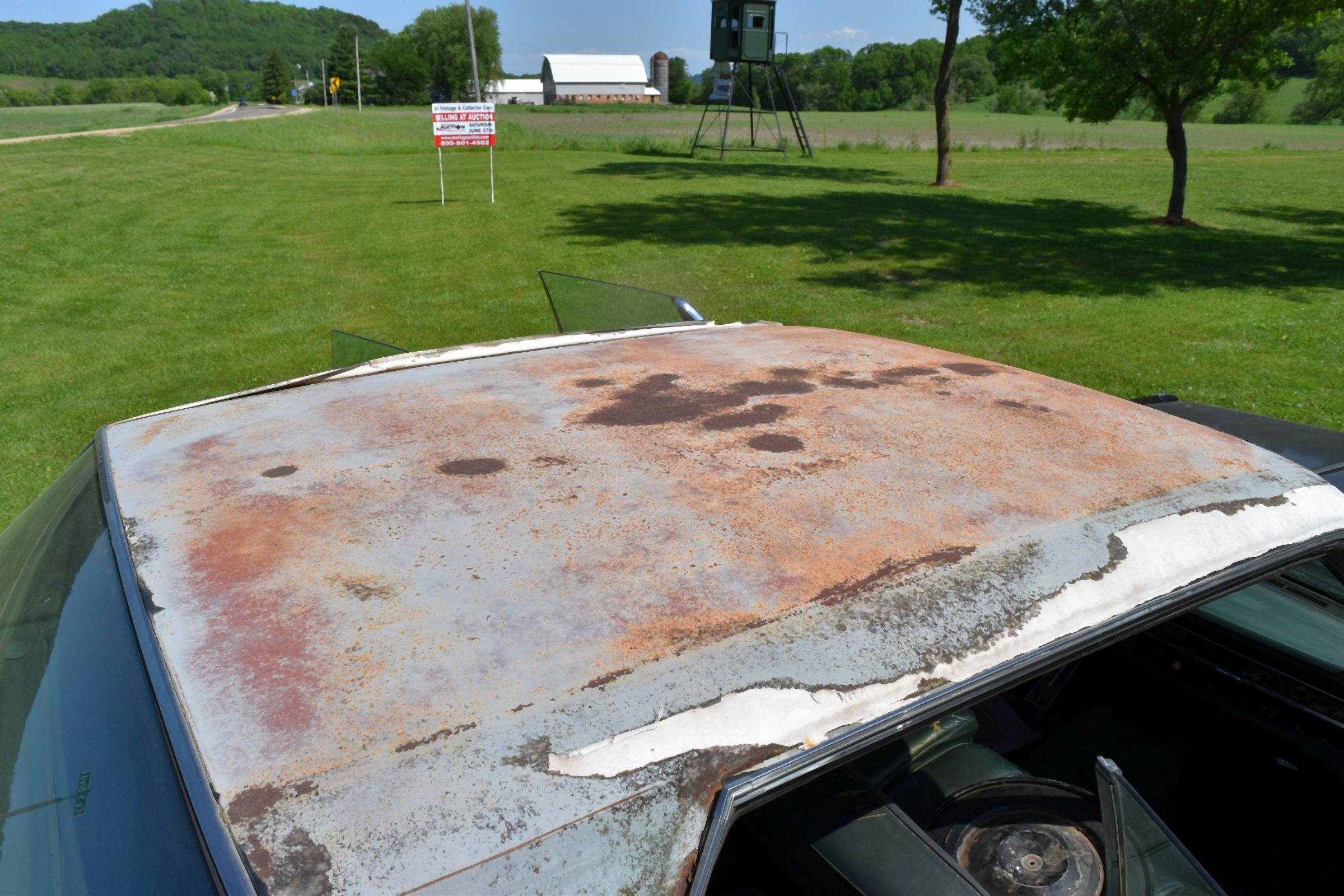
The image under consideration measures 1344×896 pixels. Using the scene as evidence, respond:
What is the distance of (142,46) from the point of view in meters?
183

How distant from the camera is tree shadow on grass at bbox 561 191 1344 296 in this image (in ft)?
37.5

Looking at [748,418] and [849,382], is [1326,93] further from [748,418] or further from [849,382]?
[748,418]

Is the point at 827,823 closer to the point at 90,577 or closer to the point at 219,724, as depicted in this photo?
the point at 219,724

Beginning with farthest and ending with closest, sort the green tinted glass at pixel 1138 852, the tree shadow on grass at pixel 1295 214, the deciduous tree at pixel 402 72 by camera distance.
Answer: the deciduous tree at pixel 402 72 → the tree shadow on grass at pixel 1295 214 → the green tinted glass at pixel 1138 852

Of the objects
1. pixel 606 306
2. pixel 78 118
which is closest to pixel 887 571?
pixel 606 306

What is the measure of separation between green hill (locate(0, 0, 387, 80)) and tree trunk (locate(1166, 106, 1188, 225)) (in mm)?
164669

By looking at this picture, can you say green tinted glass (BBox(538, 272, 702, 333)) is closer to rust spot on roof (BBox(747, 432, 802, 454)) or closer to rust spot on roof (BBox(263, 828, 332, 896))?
rust spot on roof (BBox(747, 432, 802, 454))

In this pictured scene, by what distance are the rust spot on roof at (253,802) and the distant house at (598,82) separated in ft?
374

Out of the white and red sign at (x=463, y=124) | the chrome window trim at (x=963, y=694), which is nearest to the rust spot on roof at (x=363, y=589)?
the chrome window trim at (x=963, y=694)

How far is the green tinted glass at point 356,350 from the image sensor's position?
250 cm

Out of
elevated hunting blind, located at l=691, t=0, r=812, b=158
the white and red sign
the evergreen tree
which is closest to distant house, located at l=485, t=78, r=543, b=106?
the evergreen tree

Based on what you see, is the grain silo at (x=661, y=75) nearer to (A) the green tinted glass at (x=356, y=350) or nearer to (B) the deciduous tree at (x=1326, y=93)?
(B) the deciduous tree at (x=1326, y=93)

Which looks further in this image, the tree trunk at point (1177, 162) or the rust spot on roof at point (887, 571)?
the tree trunk at point (1177, 162)

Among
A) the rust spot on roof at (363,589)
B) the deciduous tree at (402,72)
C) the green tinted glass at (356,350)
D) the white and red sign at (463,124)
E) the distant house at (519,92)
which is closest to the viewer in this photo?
the rust spot on roof at (363,589)
